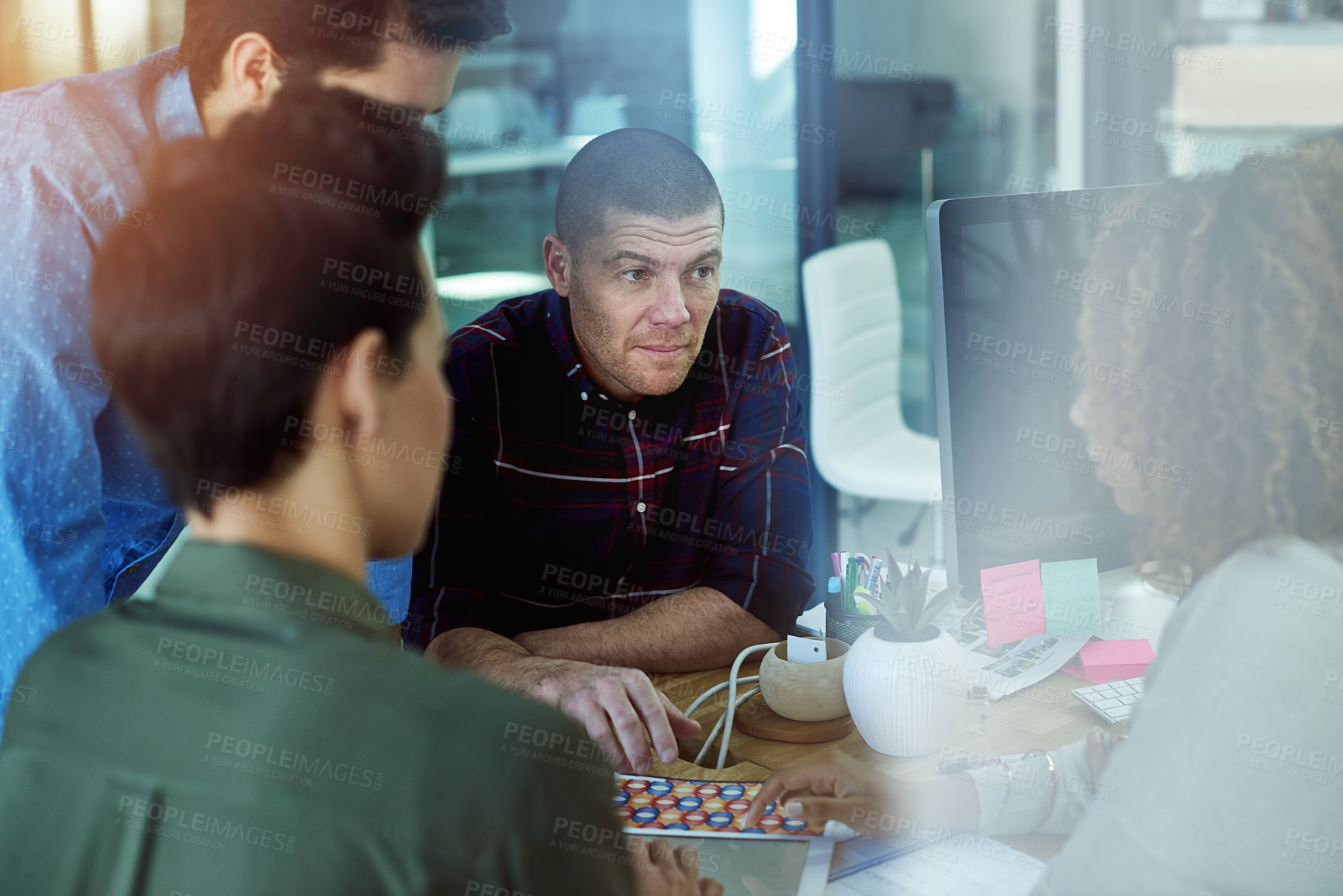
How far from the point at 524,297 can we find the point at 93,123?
0.64 meters

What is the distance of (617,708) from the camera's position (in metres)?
1.01

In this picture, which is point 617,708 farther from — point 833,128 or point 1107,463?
point 833,128

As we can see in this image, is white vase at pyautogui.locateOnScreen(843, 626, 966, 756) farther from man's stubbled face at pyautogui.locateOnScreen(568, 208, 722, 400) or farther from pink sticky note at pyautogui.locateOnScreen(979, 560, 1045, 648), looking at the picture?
man's stubbled face at pyautogui.locateOnScreen(568, 208, 722, 400)

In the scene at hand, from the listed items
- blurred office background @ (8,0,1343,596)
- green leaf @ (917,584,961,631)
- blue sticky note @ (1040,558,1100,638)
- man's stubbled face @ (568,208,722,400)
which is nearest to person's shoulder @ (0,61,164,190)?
man's stubbled face @ (568,208,722,400)

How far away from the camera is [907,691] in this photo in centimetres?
95

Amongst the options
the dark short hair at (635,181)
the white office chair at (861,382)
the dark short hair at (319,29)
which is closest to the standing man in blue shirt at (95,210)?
the dark short hair at (319,29)

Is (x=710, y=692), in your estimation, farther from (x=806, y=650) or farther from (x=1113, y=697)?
(x=1113, y=697)

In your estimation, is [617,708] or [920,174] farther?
[920,174]

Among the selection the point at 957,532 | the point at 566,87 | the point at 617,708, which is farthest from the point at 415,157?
the point at 566,87

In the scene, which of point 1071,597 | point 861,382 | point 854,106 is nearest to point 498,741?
point 1071,597

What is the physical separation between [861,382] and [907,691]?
6.81 feet

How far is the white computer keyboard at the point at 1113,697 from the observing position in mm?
1003

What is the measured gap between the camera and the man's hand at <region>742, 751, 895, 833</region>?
858mm

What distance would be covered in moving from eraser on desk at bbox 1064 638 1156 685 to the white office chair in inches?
Result: 57.4
